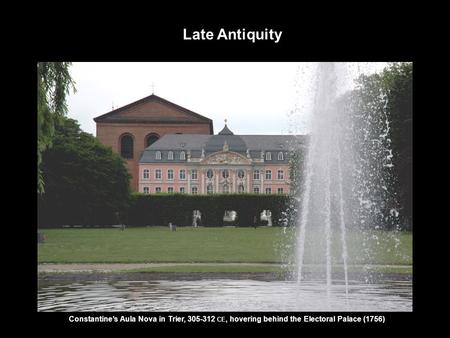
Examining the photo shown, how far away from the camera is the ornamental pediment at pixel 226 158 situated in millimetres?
97500

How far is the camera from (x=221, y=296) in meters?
12.1

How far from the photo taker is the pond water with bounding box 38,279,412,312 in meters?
10.8

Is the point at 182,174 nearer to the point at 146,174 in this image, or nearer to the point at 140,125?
the point at 146,174

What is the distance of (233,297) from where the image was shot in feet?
39.1

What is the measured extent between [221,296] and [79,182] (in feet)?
151

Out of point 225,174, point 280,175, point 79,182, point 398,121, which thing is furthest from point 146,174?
point 398,121

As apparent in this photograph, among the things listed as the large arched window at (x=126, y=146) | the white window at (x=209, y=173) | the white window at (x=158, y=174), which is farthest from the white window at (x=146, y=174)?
the white window at (x=209, y=173)

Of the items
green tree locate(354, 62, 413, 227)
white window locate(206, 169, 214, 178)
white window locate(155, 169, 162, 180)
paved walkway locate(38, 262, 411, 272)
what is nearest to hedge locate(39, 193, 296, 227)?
green tree locate(354, 62, 413, 227)

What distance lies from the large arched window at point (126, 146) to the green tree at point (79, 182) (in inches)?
1528

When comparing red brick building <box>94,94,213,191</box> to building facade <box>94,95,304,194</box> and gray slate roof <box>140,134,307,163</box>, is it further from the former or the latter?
gray slate roof <box>140,134,307,163</box>
